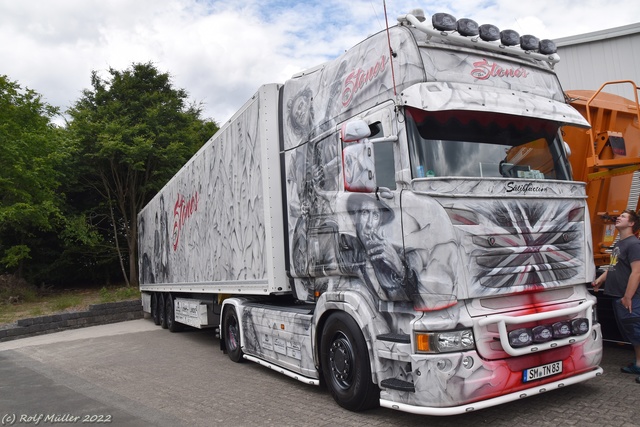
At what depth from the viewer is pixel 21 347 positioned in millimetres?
11742

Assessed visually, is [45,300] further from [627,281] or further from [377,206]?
[627,281]

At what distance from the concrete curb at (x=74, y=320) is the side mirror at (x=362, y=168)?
497 inches

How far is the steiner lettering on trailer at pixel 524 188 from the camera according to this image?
14.6 feet

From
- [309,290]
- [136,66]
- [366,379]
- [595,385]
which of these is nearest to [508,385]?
[366,379]

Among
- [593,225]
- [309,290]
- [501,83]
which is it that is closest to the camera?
[501,83]

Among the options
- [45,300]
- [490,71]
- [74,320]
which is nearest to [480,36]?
[490,71]

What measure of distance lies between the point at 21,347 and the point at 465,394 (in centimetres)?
1131

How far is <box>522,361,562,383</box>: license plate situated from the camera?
167 inches

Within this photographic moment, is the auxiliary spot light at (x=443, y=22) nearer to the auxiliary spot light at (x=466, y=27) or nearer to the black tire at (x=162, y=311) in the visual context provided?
the auxiliary spot light at (x=466, y=27)

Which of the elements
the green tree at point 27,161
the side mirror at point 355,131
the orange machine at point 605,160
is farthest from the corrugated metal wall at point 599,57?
the green tree at point 27,161

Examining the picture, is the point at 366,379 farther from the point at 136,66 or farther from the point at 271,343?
the point at 136,66

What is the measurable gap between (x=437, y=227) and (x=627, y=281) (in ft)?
8.84

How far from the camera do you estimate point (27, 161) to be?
1784 cm

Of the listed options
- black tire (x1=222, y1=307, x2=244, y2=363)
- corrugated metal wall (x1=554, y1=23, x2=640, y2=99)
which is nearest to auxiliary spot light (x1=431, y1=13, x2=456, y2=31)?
black tire (x1=222, y1=307, x2=244, y2=363)
